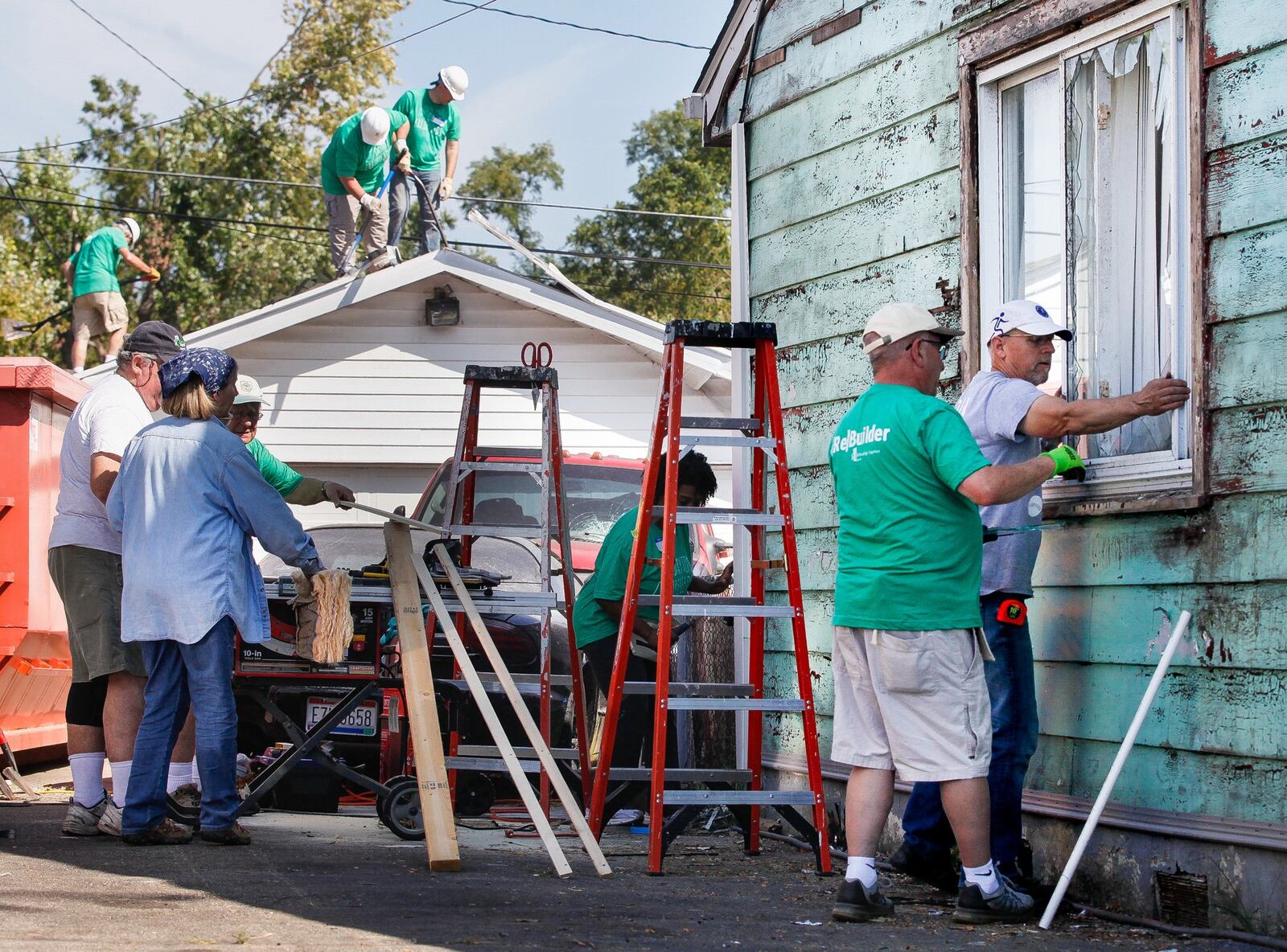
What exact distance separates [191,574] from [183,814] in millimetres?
1097

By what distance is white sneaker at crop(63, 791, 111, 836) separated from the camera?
230 inches

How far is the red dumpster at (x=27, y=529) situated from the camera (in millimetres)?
7613

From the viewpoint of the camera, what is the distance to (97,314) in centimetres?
1459

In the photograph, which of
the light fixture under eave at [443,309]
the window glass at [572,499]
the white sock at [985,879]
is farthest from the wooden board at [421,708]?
the light fixture under eave at [443,309]

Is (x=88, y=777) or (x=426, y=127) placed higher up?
(x=426, y=127)

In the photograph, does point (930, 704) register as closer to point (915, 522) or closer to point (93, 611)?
point (915, 522)

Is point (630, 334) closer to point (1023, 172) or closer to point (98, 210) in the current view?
point (1023, 172)

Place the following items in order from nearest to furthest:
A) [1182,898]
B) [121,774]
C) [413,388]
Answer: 1. [1182,898]
2. [121,774]
3. [413,388]

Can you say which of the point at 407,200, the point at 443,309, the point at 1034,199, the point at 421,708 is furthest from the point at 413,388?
the point at 1034,199

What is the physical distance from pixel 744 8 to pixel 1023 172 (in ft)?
6.69

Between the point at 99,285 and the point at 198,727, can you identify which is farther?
the point at 99,285

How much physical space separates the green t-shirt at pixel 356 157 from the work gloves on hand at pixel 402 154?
0.25ft

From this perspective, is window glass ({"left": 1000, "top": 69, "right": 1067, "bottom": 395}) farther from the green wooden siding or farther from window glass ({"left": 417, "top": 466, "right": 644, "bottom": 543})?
window glass ({"left": 417, "top": 466, "right": 644, "bottom": 543})

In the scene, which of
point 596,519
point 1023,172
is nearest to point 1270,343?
point 1023,172
